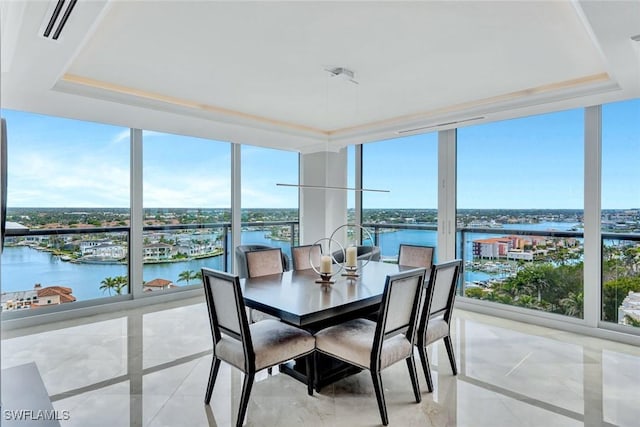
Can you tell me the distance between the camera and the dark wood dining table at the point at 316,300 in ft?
7.50

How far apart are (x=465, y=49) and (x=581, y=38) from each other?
718mm

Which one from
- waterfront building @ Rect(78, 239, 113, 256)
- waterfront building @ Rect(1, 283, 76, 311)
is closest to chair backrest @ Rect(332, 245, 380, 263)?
waterfront building @ Rect(78, 239, 113, 256)

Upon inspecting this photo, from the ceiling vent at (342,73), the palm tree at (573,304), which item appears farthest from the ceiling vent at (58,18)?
the palm tree at (573,304)

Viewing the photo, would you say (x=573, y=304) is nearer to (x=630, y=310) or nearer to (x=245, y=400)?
(x=630, y=310)

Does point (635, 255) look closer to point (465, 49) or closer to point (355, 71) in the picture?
point (465, 49)

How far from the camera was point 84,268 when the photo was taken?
4.53m

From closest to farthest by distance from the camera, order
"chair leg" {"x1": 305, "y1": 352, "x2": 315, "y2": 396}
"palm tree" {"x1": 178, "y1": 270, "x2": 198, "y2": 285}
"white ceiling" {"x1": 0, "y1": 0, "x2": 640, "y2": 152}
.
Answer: "white ceiling" {"x1": 0, "y1": 0, "x2": 640, "y2": 152}
"chair leg" {"x1": 305, "y1": 352, "x2": 315, "y2": 396}
"palm tree" {"x1": 178, "y1": 270, "x2": 198, "y2": 285}

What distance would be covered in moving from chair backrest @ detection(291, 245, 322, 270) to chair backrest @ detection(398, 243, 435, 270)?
0.92 meters

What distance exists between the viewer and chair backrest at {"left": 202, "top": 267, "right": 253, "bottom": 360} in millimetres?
2180

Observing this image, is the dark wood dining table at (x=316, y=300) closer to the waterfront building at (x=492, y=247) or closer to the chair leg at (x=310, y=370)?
the chair leg at (x=310, y=370)

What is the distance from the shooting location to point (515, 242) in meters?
4.44

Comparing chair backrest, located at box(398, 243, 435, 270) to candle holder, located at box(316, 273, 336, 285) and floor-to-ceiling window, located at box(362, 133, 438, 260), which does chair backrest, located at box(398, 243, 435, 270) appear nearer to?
candle holder, located at box(316, 273, 336, 285)

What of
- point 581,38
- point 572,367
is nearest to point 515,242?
point 572,367

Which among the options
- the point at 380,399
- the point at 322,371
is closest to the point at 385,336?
the point at 380,399
